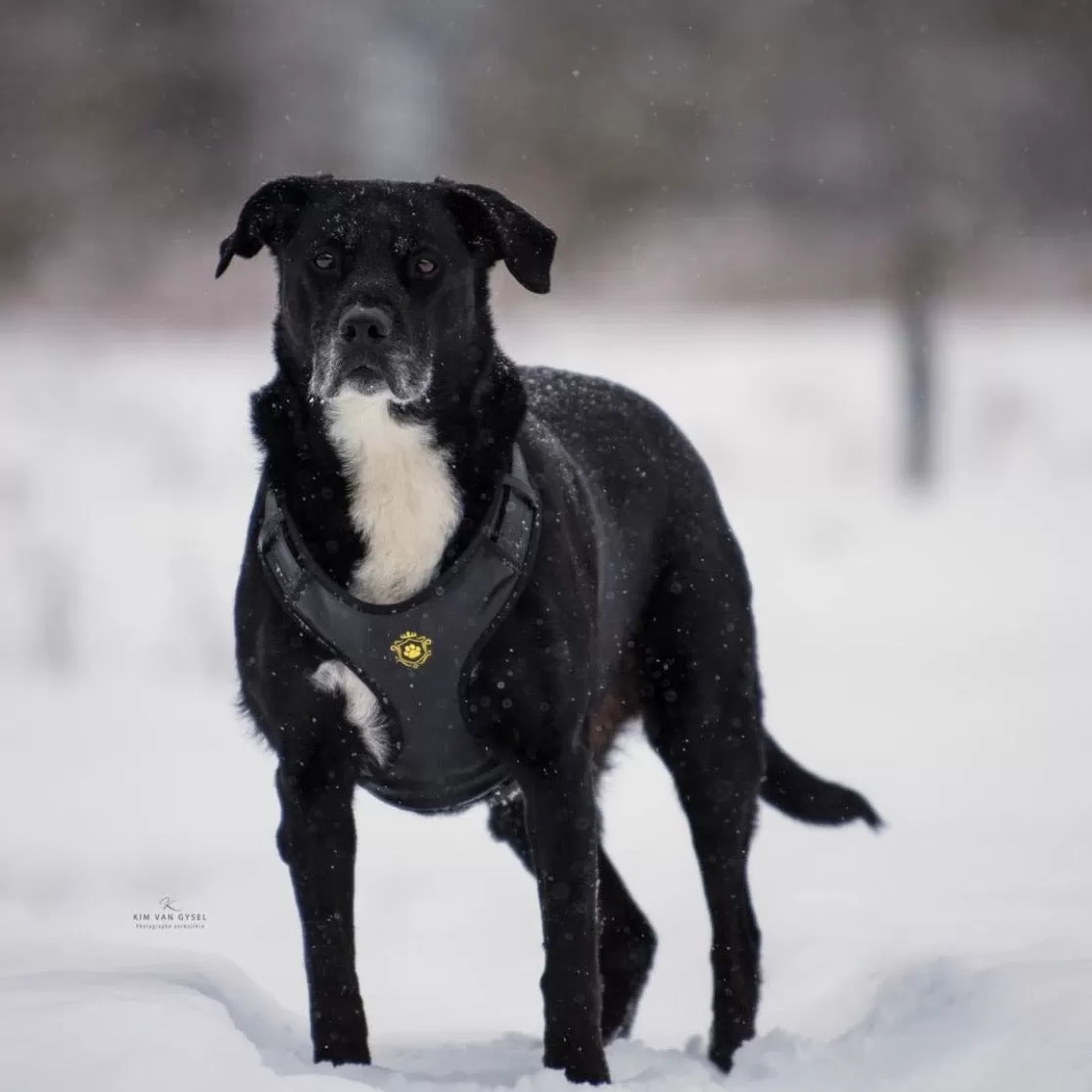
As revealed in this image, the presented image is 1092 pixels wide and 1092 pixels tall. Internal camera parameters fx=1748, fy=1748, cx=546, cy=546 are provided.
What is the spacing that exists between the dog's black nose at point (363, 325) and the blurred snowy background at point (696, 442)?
50.2 inches

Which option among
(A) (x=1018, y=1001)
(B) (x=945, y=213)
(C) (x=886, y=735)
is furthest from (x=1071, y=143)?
(A) (x=1018, y=1001)

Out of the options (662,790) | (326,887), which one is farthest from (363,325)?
(662,790)

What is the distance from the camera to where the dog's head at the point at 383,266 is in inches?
127

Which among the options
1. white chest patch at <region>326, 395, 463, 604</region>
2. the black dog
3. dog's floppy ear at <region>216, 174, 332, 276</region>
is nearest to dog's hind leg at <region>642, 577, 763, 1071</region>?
the black dog

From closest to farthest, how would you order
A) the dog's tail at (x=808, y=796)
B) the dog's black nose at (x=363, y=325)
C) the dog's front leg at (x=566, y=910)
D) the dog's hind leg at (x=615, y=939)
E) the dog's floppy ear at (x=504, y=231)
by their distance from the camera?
the dog's black nose at (x=363, y=325), the dog's front leg at (x=566, y=910), the dog's floppy ear at (x=504, y=231), the dog's hind leg at (x=615, y=939), the dog's tail at (x=808, y=796)

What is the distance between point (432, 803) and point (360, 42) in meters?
12.7

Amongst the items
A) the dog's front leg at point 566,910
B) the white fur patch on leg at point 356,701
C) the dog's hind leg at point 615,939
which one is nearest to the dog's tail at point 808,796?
the dog's hind leg at point 615,939

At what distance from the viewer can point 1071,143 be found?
13852mm

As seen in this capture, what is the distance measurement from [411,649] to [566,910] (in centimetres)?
58

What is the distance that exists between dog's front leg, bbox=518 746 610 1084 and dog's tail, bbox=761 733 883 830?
1.22m

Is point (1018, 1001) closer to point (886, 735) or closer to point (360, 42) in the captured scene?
point (886, 735)

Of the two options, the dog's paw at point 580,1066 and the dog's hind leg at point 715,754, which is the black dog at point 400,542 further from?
the dog's hind leg at point 715,754

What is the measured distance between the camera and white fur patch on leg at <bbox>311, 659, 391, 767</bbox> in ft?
10.6

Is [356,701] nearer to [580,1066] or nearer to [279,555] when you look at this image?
[279,555]
